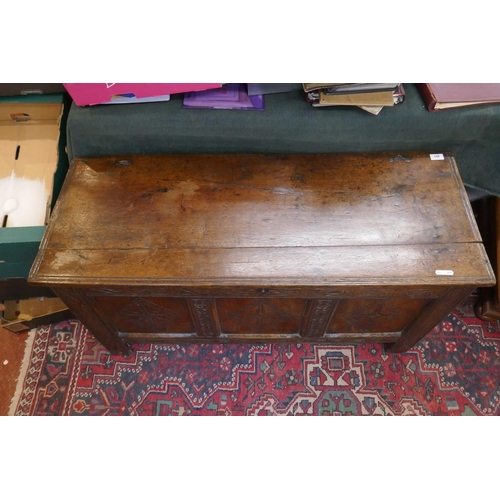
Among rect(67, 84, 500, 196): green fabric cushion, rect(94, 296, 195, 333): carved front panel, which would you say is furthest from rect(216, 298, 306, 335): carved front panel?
rect(67, 84, 500, 196): green fabric cushion

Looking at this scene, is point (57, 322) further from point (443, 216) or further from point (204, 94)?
point (443, 216)

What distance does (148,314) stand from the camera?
1246 mm

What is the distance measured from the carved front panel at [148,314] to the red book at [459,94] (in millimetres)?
962

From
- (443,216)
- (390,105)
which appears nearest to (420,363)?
(443,216)

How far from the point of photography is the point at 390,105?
3.70 ft

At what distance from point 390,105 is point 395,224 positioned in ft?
1.16

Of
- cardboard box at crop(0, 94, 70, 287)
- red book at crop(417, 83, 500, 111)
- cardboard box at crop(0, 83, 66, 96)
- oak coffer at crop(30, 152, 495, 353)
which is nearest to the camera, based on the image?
oak coffer at crop(30, 152, 495, 353)

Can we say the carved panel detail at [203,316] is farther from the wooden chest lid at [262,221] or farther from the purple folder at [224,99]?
the purple folder at [224,99]

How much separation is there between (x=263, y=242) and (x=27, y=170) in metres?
0.99

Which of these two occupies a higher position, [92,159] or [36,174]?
[92,159]

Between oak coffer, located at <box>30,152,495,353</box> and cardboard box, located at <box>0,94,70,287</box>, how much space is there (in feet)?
0.70

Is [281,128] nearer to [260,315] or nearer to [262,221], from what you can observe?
[262,221]

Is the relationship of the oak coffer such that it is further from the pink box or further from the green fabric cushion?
the pink box

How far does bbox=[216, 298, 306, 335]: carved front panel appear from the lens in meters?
1.17
